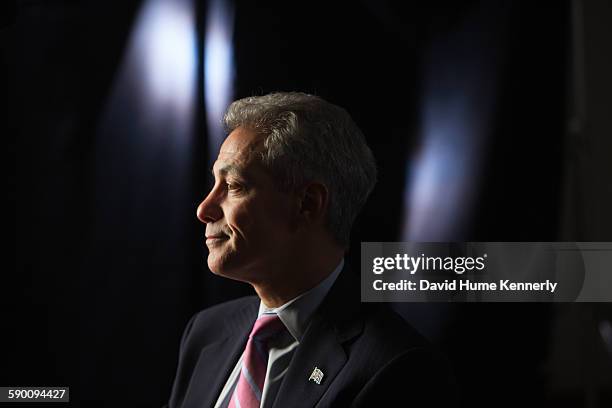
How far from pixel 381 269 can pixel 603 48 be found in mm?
868

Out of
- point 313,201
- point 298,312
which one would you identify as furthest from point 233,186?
point 298,312

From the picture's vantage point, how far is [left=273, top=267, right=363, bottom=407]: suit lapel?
1.33 meters

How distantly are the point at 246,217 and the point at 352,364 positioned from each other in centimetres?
40

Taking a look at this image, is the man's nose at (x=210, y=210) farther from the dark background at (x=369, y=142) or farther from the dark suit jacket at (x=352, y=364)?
the dark background at (x=369, y=142)

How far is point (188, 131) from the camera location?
194 centimetres

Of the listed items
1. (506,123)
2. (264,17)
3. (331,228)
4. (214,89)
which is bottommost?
(331,228)

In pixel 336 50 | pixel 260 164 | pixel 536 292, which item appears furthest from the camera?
pixel 336 50

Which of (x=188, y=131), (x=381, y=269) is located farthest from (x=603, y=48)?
(x=188, y=131)

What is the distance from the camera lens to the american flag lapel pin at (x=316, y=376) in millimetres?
1332

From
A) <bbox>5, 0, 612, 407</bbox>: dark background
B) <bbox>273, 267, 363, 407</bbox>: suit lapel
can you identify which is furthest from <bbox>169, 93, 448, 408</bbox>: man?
<bbox>5, 0, 612, 407</bbox>: dark background

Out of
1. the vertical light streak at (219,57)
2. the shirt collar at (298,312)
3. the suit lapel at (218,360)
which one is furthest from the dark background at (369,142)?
the shirt collar at (298,312)

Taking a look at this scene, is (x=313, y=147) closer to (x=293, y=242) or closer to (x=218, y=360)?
(x=293, y=242)

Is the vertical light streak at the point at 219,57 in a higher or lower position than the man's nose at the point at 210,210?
higher

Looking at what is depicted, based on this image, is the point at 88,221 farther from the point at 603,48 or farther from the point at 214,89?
the point at 603,48
